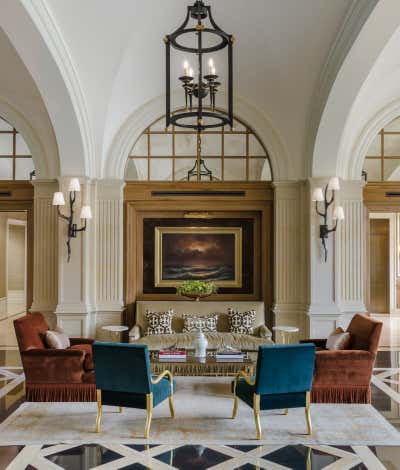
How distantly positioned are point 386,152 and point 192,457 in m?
6.31

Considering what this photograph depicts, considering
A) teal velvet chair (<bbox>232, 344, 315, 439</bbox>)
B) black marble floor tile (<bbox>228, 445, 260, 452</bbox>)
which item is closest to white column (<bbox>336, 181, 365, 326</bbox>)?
teal velvet chair (<bbox>232, 344, 315, 439</bbox>)

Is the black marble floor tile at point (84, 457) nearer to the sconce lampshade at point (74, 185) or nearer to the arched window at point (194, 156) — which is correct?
the sconce lampshade at point (74, 185)

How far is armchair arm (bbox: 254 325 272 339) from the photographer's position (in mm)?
7974

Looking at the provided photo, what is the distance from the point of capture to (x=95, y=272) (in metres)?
8.56

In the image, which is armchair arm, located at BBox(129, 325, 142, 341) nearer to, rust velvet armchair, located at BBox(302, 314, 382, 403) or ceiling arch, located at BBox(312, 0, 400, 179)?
rust velvet armchair, located at BBox(302, 314, 382, 403)

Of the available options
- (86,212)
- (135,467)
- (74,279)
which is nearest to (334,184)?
(86,212)

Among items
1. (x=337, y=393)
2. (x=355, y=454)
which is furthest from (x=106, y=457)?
(x=337, y=393)

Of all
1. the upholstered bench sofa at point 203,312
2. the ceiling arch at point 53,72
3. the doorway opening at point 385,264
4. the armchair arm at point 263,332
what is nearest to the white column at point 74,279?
the ceiling arch at point 53,72

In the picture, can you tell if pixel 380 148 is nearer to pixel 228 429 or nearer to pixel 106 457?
pixel 228 429

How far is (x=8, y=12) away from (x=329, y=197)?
17.3 ft

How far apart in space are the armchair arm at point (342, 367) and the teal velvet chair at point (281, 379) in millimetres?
894

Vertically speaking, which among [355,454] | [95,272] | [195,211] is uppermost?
[195,211]

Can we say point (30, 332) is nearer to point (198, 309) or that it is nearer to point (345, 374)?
point (198, 309)

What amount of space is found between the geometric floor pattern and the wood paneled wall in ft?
13.8
